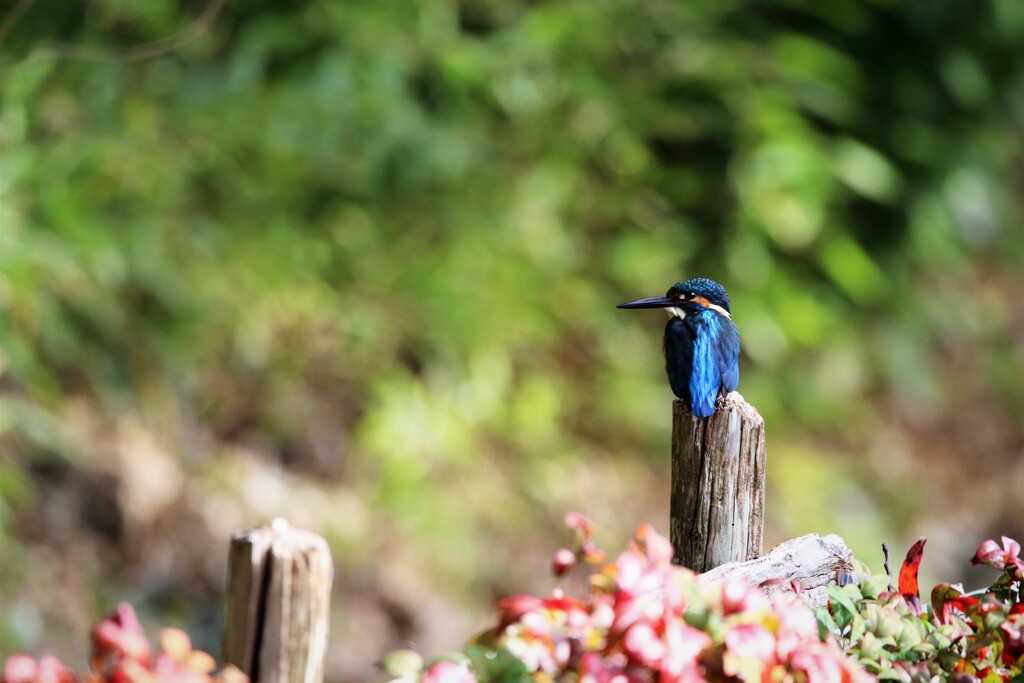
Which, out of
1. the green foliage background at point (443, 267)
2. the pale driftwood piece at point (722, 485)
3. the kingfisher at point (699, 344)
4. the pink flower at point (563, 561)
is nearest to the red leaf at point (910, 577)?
the pale driftwood piece at point (722, 485)

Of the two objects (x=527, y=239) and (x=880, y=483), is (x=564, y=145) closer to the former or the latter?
(x=527, y=239)

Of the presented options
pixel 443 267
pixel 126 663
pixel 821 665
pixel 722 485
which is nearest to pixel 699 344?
pixel 722 485

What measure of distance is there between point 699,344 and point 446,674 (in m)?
0.85

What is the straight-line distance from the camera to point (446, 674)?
1218mm

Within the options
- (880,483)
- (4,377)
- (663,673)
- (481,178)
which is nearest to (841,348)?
(880,483)

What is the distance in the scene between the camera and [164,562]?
4176 mm

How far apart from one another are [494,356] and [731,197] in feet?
4.04

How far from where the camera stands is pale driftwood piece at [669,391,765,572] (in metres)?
1.75

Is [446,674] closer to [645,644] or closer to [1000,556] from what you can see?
[645,644]

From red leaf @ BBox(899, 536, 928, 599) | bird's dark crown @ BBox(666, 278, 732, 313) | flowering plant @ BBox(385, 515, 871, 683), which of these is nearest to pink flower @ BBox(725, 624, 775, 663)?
flowering plant @ BBox(385, 515, 871, 683)

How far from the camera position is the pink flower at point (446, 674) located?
1.21 metres

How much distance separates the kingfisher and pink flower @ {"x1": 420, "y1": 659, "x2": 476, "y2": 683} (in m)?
0.67

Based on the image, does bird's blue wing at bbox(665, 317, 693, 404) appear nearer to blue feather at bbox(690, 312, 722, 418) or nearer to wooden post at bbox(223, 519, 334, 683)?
blue feather at bbox(690, 312, 722, 418)

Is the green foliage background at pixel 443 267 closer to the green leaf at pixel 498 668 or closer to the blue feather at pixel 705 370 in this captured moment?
the blue feather at pixel 705 370
